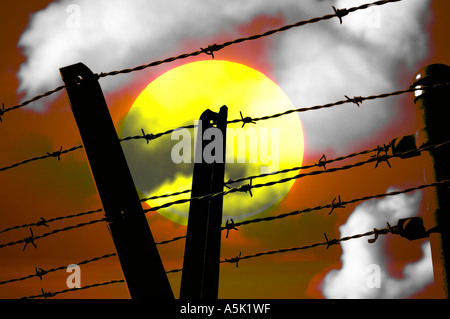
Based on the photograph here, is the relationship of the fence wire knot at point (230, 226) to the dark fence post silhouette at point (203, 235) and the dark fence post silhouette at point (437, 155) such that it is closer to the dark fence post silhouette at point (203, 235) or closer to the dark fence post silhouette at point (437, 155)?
the dark fence post silhouette at point (203, 235)

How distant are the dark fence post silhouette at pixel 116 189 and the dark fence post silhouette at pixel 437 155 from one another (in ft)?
4.91

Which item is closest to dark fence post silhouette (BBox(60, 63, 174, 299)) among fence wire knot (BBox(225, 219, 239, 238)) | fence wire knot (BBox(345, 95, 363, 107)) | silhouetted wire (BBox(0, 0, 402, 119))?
silhouetted wire (BBox(0, 0, 402, 119))

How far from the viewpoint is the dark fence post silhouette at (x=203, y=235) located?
2285mm

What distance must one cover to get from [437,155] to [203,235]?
1.43 meters

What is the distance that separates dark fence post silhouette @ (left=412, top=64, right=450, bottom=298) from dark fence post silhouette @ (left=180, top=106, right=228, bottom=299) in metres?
1.23

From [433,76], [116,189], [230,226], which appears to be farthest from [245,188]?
[433,76]

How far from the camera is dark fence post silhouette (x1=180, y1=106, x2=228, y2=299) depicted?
229 cm

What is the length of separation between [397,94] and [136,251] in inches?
68.6

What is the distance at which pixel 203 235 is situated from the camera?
2.35 meters
